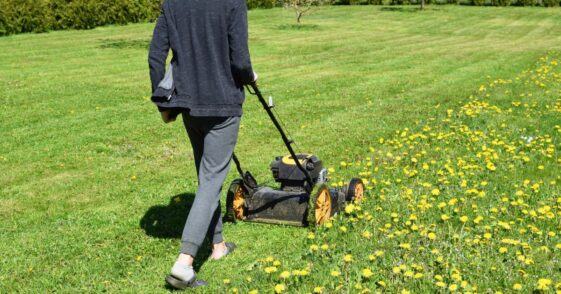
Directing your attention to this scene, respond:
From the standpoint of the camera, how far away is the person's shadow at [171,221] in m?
5.54

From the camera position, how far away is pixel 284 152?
879 centimetres

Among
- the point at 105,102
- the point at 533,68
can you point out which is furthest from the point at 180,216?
the point at 533,68

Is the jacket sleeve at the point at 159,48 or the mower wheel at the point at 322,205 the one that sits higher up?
the jacket sleeve at the point at 159,48

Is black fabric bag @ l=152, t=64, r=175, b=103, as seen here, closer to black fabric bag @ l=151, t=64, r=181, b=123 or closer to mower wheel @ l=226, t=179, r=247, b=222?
black fabric bag @ l=151, t=64, r=181, b=123

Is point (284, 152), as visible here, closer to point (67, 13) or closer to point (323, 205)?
A: point (323, 205)

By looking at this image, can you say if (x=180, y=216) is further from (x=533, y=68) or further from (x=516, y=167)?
(x=533, y=68)

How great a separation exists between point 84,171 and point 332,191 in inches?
139

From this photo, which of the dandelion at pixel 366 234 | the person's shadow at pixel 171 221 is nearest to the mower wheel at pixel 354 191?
the dandelion at pixel 366 234

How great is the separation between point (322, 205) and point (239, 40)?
193cm

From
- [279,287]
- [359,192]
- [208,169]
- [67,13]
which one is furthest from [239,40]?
[67,13]

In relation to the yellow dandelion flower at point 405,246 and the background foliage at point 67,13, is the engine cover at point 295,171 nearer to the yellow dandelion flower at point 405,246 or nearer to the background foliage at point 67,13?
the yellow dandelion flower at point 405,246

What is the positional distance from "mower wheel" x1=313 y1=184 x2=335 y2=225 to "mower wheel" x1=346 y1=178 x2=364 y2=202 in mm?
320

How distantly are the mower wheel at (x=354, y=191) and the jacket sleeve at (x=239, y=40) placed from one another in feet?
6.94

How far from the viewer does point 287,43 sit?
23.2 m
